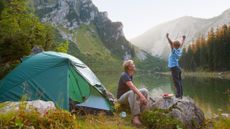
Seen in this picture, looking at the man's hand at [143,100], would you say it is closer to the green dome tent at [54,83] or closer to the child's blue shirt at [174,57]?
the green dome tent at [54,83]

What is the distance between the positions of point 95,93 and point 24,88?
8.48 ft

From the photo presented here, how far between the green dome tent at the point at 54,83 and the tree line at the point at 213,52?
275 feet

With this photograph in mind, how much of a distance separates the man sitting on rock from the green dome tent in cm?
110

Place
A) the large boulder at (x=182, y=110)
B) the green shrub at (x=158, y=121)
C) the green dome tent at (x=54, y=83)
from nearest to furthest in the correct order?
the green shrub at (x=158, y=121)
the large boulder at (x=182, y=110)
the green dome tent at (x=54, y=83)

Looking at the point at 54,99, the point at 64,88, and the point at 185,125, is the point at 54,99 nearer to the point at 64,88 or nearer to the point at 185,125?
the point at 64,88

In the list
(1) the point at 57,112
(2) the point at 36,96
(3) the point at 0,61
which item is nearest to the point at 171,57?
(2) the point at 36,96

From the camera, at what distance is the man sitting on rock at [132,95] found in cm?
1123

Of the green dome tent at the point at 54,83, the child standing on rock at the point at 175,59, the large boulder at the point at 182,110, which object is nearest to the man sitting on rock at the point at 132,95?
the large boulder at the point at 182,110

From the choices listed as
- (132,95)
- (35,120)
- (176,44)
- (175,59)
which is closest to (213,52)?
(175,59)

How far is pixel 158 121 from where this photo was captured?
36.5 ft

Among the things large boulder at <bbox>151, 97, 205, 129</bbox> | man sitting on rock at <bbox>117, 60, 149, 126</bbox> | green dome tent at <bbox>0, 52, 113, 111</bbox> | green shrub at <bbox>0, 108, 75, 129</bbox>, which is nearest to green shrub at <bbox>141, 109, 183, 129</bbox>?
man sitting on rock at <bbox>117, 60, 149, 126</bbox>

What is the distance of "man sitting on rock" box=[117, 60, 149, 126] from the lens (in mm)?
11234

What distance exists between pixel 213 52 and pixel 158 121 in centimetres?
8948

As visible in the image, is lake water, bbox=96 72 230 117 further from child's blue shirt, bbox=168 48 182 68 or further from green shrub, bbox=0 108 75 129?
green shrub, bbox=0 108 75 129
